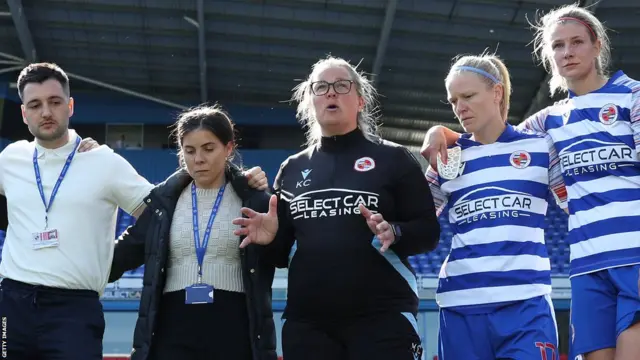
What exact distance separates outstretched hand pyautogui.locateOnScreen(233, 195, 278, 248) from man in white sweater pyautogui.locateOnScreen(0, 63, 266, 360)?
1.32 ft

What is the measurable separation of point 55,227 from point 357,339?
57.2 inches

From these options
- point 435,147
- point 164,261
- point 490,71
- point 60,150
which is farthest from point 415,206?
point 60,150

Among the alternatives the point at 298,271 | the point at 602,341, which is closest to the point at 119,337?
the point at 298,271

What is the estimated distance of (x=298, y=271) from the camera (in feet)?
10.9

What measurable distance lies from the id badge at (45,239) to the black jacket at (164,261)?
0.94ft

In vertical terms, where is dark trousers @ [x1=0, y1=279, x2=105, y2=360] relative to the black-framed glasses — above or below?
below

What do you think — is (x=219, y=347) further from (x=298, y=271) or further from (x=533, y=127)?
(x=533, y=127)

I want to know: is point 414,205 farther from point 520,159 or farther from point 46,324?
point 46,324

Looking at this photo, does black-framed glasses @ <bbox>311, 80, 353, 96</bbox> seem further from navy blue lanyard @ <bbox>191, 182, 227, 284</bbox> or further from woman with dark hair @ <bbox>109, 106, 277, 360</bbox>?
navy blue lanyard @ <bbox>191, 182, 227, 284</bbox>

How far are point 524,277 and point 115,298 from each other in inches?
250

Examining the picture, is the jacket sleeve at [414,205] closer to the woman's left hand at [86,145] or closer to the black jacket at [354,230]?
the black jacket at [354,230]

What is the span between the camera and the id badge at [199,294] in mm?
3465

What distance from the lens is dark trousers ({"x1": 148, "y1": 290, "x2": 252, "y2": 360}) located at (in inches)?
136

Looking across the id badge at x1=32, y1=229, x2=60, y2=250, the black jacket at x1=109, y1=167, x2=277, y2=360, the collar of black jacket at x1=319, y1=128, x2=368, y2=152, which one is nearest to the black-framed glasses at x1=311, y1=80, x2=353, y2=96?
the collar of black jacket at x1=319, y1=128, x2=368, y2=152
